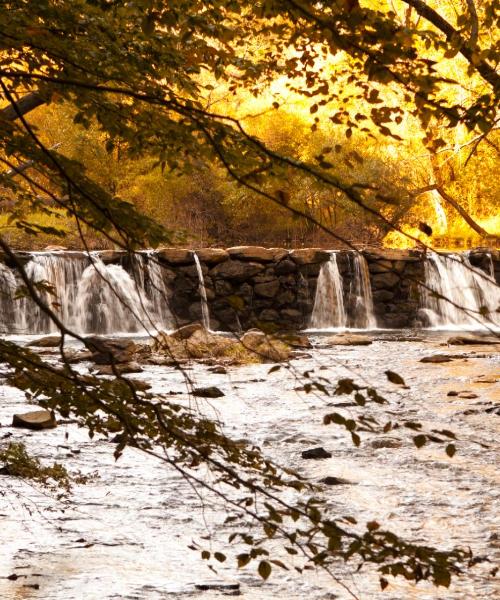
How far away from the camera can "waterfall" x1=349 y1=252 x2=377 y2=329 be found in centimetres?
2342

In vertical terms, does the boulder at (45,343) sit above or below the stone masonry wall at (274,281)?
below

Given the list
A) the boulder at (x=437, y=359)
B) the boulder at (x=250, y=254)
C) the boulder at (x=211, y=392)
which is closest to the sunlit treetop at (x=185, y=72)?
the boulder at (x=211, y=392)

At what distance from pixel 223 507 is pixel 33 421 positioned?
3.43m

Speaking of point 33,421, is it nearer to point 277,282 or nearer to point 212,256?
point 212,256

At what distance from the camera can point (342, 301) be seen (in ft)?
77.6

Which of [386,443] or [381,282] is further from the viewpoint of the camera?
[381,282]

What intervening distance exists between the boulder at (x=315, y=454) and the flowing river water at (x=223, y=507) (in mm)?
114

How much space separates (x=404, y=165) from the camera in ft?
101

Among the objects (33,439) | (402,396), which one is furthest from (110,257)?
(33,439)

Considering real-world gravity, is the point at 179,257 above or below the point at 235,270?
above

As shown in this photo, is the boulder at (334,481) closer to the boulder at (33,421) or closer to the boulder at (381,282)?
the boulder at (33,421)

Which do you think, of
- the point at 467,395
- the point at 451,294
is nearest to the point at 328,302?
the point at 451,294

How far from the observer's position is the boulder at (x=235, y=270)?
73.7 ft

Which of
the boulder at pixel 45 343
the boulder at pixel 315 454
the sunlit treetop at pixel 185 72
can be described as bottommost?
the boulder at pixel 315 454
